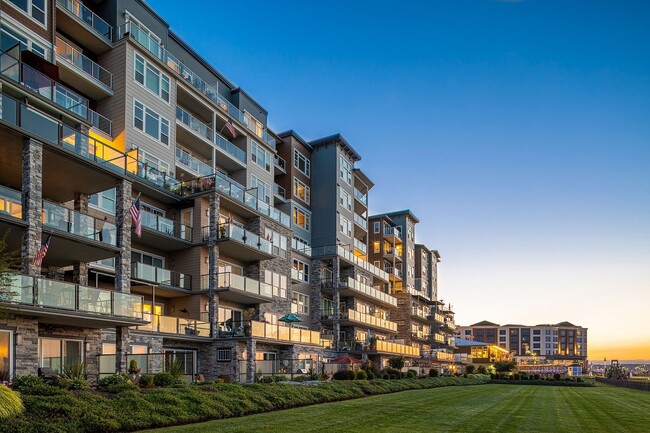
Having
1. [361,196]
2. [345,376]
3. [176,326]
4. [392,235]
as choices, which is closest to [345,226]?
[361,196]

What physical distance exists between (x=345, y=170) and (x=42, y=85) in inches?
1440

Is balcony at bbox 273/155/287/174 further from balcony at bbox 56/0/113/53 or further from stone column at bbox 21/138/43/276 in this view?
stone column at bbox 21/138/43/276

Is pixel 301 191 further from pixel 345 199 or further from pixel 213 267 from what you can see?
pixel 213 267

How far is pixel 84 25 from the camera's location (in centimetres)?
3052

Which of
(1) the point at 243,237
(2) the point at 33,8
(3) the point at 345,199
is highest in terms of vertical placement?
(2) the point at 33,8

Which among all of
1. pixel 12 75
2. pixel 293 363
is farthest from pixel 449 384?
pixel 12 75

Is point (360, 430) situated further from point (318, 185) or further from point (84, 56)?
point (318, 185)

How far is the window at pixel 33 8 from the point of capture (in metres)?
25.6

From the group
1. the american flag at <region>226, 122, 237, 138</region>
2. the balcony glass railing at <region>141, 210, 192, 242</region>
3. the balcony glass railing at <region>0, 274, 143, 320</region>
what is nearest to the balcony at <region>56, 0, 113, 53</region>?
the balcony glass railing at <region>141, 210, 192, 242</region>

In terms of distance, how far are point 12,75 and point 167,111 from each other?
42.4 feet

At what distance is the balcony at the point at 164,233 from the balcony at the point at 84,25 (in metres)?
9.99

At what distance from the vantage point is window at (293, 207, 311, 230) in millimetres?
53031

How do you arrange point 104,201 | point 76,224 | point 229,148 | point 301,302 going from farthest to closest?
1. point 301,302
2. point 229,148
3. point 104,201
4. point 76,224

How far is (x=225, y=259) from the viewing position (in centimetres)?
3797
